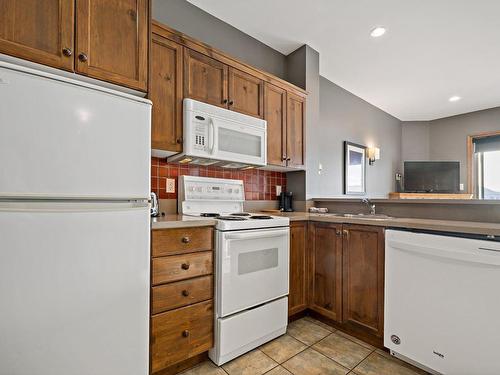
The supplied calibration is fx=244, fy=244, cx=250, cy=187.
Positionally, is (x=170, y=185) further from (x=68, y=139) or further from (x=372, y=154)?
(x=372, y=154)

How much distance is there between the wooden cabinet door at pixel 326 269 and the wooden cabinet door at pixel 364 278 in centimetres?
5

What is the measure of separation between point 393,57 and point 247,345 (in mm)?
3426

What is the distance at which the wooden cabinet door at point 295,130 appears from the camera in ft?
8.49

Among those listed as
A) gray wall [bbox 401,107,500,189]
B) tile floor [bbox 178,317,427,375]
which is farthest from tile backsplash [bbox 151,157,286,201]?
gray wall [bbox 401,107,500,189]

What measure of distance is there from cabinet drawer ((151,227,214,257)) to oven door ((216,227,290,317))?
83 millimetres

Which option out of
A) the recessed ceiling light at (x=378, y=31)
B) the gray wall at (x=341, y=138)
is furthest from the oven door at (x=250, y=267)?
the recessed ceiling light at (x=378, y=31)

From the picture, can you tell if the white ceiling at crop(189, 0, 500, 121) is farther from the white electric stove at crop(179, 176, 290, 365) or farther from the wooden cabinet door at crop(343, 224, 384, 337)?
the wooden cabinet door at crop(343, 224, 384, 337)

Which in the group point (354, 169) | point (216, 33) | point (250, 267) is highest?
point (216, 33)

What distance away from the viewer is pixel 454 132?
5.14 meters

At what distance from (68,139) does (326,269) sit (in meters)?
1.95

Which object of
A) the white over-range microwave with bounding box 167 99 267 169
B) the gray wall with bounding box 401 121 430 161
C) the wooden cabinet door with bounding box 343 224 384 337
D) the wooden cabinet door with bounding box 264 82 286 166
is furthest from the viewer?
the gray wall with bounding box 401 121 430 161

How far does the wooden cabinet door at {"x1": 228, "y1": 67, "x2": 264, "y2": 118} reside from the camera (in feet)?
6.99

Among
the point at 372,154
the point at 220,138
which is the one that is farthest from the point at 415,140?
the point at 220,138

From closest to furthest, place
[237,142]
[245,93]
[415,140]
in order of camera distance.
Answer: [237,142]
[245,93]
[415,140]
